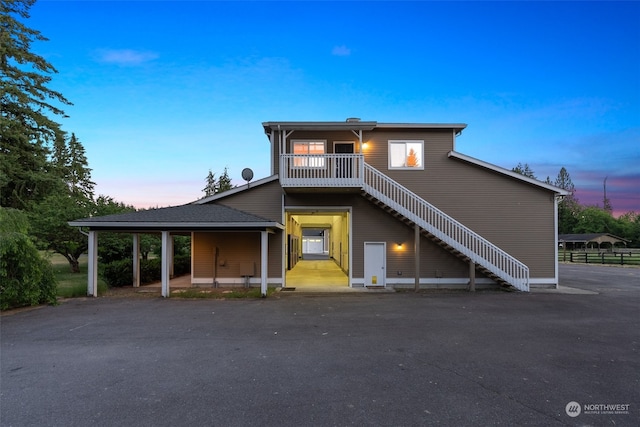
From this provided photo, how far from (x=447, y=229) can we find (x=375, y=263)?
3.32 meters

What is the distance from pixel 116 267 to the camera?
48.8ft

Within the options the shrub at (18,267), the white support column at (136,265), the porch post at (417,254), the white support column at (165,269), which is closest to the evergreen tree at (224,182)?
the white support column at (136,265)

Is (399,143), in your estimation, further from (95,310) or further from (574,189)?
Answer: (574,189)

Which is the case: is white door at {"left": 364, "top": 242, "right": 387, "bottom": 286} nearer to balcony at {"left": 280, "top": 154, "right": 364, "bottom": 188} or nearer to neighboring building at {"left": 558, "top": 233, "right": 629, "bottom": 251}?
balcony at {"left": 280, "top": 154, "right": 364, "bottom": 188}

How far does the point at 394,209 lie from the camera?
44.6 feet

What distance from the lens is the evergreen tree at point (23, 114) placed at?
22750 millimetres

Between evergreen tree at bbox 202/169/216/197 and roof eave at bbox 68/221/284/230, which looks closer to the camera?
roof eave at bbox 68/221/284/230

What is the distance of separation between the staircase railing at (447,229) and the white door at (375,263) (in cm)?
201

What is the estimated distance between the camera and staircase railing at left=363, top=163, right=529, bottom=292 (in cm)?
1330

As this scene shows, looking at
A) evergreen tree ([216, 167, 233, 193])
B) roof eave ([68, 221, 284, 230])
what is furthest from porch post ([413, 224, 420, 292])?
evergreen tree ([216, 167, 233, 193])

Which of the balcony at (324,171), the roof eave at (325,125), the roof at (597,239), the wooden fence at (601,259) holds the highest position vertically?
the roof eave at (325,125)

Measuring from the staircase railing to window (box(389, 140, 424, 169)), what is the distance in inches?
61.0

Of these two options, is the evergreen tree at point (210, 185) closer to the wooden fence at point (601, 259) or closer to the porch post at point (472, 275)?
the porch post at point (472, 275)

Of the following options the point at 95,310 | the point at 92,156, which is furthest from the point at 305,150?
the point at 92,156
